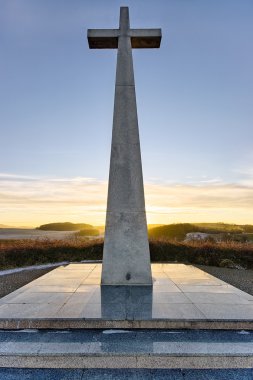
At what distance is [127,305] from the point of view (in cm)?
491

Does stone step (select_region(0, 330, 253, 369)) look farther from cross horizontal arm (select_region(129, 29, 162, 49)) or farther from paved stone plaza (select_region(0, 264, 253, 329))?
cross horizontal arm (select_region(129, 29, 162, 49))

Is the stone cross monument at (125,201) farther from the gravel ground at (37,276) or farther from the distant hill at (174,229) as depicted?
the distant hill at (174,229)

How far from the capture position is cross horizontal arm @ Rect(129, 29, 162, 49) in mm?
7055

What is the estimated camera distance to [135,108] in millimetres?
6676

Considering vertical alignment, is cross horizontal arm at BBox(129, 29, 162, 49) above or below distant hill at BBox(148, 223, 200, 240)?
above

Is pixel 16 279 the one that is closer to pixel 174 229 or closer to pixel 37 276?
pixel 37 276

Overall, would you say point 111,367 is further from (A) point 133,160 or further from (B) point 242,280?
(B) point 242,280

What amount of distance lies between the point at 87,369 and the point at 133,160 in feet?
13.2

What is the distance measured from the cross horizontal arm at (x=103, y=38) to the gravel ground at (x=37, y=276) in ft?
18.9

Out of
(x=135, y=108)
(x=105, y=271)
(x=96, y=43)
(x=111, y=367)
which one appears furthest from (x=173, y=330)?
(x=96, y=43)

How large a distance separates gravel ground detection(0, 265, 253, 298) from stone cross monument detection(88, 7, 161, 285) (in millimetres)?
2546

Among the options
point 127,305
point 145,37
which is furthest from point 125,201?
point 145,37

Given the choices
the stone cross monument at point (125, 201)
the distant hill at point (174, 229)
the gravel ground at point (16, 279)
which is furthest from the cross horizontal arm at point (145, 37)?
the distant hill at point (174, 229)

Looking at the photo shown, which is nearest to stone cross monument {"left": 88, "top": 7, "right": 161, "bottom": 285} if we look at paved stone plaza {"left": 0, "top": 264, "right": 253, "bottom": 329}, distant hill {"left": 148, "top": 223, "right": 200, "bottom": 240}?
paved stone plaza {"left": 0, "top": 264, "right": 253, "bottom": 329}
